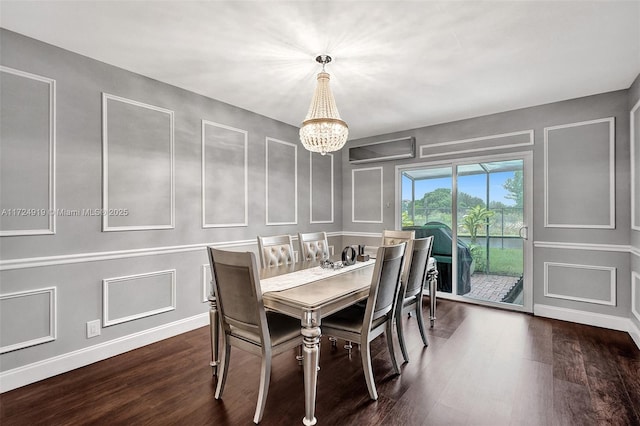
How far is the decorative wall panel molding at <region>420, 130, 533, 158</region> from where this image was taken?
12.7ft

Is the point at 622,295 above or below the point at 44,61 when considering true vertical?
below

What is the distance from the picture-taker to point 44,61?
2.39 m

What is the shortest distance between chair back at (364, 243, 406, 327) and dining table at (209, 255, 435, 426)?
0.12 metres

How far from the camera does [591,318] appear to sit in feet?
11.2

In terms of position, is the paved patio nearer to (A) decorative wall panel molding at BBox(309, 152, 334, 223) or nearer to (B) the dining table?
(B) the dining table

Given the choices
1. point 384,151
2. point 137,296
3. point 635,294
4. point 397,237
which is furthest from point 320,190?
point 635,294

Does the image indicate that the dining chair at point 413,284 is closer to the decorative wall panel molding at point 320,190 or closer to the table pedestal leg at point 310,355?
the table pedestal leg at point 310,355

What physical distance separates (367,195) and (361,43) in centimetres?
314

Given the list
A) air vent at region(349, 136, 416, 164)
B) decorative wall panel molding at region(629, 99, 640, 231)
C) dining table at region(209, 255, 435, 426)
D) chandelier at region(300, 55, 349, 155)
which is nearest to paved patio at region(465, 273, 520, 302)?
decorative wall panel molding at region(629, 99, 640, 231)

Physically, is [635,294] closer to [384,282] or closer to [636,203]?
[636,203]

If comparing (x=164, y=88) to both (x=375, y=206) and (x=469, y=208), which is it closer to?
(x=375, y=206)

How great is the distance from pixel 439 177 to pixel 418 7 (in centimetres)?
296

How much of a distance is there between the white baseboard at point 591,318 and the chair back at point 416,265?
2.05 m

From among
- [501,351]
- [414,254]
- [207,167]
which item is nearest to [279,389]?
[414,254]
